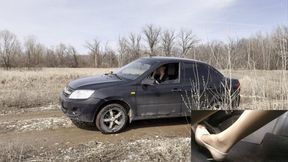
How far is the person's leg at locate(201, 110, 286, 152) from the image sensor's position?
4.83ft

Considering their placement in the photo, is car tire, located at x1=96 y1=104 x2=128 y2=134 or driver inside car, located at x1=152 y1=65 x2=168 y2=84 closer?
car tire, located at x1=96 y1=104 x2=128 y2=134

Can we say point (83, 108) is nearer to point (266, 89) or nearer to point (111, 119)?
point (111, 119)

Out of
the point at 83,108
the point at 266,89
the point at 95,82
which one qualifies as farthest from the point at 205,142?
the point at 95,82

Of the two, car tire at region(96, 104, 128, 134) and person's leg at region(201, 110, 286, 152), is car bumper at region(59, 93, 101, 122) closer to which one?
car tire at region(96, 104, 128, 134)

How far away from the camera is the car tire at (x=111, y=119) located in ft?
17.7

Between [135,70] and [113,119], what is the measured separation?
1.35 meters

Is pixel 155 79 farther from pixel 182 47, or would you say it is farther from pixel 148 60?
pixel 182 47

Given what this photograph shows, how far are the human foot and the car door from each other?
4054 mm

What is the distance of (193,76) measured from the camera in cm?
605

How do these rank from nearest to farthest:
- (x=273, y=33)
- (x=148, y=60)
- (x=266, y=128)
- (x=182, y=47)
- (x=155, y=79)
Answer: (x=266, y=128) → (x=273, y=33) → (x=155, y=79) → (x=148, y=60) → (x=182, y=47)

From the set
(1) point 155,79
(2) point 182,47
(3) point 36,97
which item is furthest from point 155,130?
(3) point 36,97

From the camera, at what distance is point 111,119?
18.0ft

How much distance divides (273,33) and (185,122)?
306 cm

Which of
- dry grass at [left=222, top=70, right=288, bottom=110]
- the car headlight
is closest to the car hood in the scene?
the car headlight
